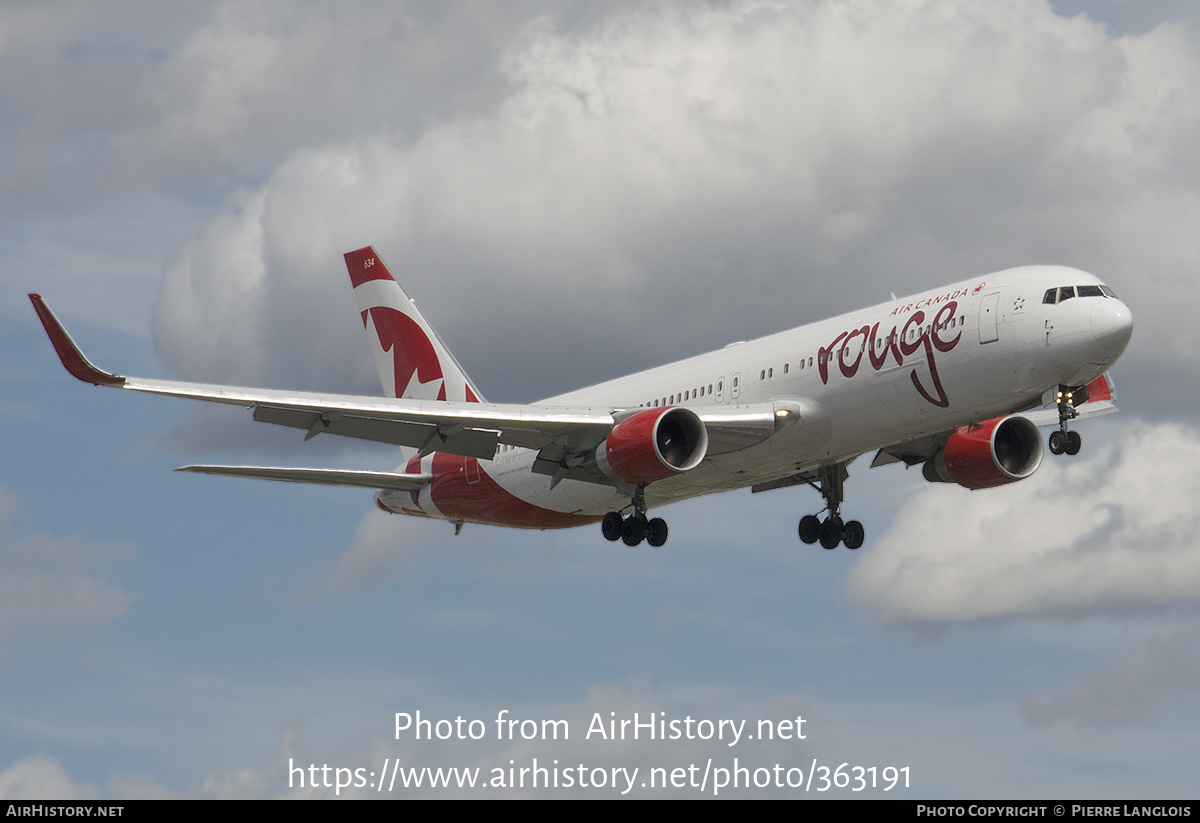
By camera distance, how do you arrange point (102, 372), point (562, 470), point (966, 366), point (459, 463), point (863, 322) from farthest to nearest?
point (459, 463)
point (562, 470)
point (863, 322)
point (966, 366)
point (102, 372)

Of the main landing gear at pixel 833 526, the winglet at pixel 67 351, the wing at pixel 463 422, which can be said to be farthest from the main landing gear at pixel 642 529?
the winglet at pixel 67 351

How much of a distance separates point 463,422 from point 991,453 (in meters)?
14.5

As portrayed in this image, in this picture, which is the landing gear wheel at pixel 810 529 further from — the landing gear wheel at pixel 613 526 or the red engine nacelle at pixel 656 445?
the red engine nacelle at pixel 656 445

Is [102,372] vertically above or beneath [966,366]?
beneath

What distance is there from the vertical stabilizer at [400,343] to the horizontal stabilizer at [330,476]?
3.75 metres

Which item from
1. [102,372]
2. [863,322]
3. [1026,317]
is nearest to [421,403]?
[102,372]

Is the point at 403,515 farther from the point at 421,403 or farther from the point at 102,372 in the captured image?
the point at 102,372

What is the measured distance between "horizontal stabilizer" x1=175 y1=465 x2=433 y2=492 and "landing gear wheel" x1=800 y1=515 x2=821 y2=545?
11473 millimetres

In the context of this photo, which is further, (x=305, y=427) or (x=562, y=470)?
(x=562, y=470)

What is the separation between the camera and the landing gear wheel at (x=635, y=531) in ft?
134

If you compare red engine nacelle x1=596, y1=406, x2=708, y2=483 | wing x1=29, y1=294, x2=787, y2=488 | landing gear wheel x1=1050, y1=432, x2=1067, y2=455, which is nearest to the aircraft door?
landing gear wheel x1=1050, y1=432, x2=1067, y2=455

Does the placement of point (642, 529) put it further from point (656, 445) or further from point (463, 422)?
point (463, 422)

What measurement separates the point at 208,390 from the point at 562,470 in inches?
396

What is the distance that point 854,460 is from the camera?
4294cm
